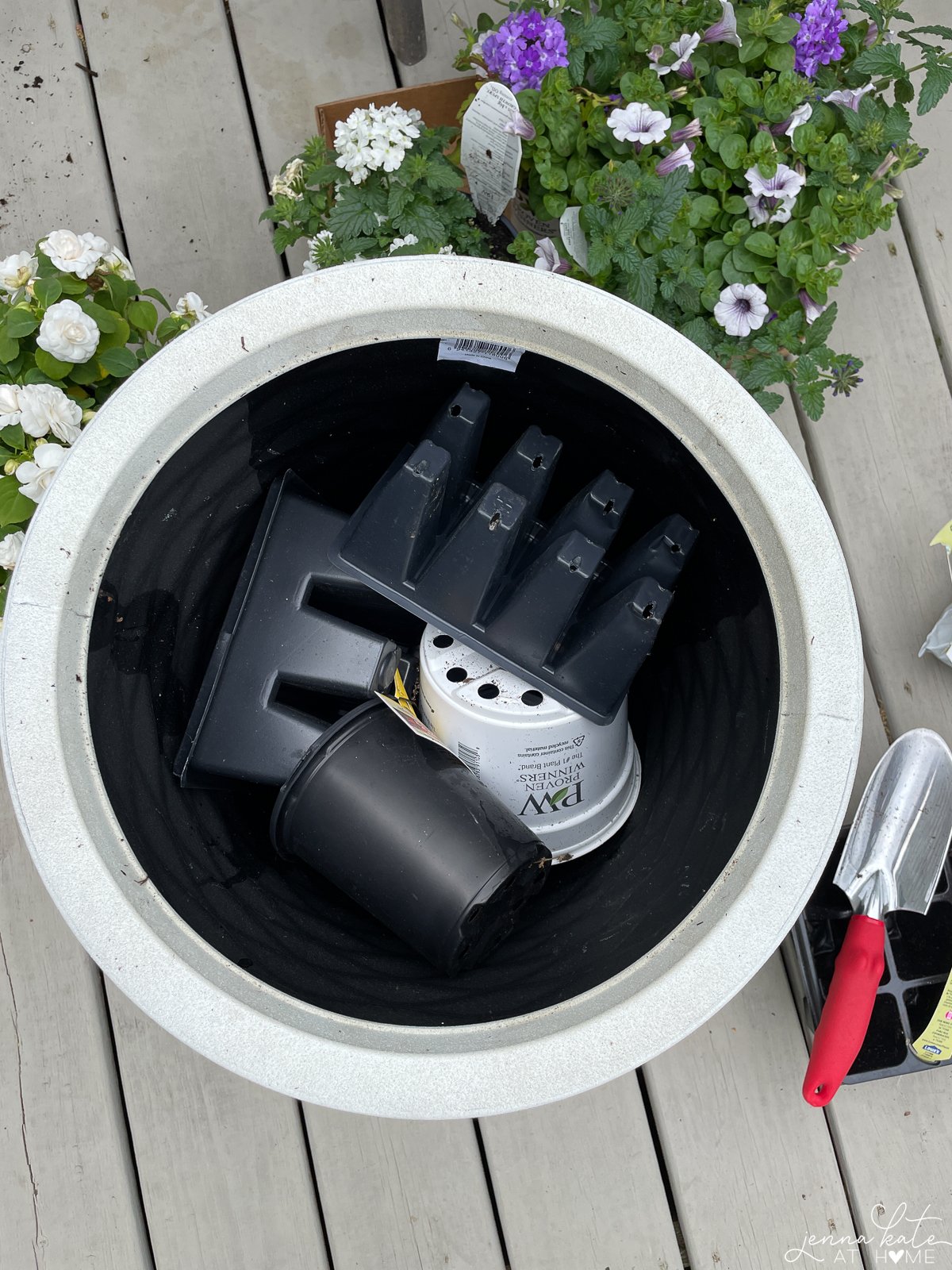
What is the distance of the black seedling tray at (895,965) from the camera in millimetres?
989

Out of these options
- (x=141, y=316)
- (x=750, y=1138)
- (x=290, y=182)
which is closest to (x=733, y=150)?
(x=290, y=182)

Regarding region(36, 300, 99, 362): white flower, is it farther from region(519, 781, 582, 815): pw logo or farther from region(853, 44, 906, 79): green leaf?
region(853, 44, 906, 79): green leaf

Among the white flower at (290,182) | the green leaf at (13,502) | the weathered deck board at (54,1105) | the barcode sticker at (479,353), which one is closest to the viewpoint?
the barcode sticker at (479,353)

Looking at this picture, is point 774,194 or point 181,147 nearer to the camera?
point 774,194

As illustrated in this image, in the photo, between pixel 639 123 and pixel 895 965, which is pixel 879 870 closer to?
pixel 895 965

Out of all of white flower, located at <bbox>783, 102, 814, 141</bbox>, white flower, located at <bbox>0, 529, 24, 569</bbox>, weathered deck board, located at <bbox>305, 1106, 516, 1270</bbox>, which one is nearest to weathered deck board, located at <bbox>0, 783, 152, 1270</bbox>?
weathered deck board, located at <bbox>305, 1106, 516, 1270</bbox>

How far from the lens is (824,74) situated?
34.4 inches

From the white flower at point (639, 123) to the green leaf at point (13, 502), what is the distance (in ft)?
1.99

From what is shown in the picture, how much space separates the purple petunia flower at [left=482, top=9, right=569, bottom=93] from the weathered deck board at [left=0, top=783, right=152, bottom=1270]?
3.11 ft

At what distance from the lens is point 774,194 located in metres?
0.83

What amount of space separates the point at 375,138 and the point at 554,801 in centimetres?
62

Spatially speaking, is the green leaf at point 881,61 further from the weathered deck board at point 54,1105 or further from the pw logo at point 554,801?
the weathered deck board at point 54,1105

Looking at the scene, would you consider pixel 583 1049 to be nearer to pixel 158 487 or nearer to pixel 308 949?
pixel 308 949

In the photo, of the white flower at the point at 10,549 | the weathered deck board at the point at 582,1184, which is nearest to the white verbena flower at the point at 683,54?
the white flower at the point at 10,549
